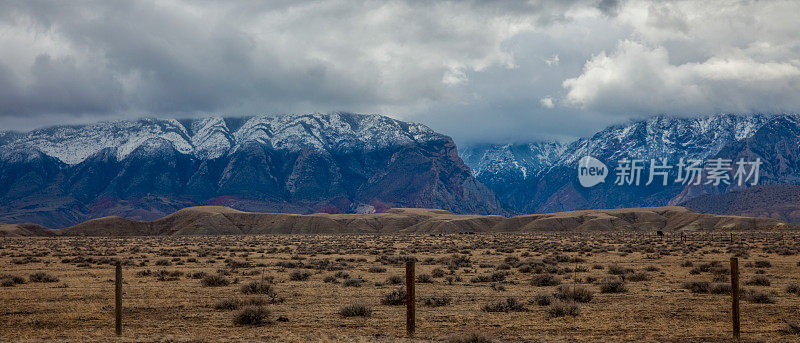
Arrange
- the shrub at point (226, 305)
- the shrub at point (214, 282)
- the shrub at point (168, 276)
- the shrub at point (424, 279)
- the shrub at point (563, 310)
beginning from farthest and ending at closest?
the shrub at point (168, 276) → the shrub at point (424, 279) → the shrub at point (214, 282) → the shrub at point (226, 305) → the shrub at point (563, 310)

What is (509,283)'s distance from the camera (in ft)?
88.7

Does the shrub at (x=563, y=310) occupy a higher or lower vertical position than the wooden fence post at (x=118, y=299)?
lower

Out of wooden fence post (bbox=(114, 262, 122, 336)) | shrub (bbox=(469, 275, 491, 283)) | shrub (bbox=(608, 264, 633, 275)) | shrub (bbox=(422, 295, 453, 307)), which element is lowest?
shrub (bbox=(608, 264, 633, 275))

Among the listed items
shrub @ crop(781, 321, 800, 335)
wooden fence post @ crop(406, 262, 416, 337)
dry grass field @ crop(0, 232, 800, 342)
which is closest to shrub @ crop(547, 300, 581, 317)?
dry grass field @ crop(0, 232, 800, 342)

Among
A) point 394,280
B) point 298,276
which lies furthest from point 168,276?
point 394,280

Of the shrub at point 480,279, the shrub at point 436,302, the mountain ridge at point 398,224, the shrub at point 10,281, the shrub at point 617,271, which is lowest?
the mountain ridge at point 398,224

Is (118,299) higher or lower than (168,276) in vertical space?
higher

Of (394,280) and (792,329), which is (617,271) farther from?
(792,329)

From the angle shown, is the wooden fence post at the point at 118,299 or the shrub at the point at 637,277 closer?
the wooden fence post at the point at 118,299

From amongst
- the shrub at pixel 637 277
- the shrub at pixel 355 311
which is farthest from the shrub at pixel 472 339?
the shrub at pixel 637 277

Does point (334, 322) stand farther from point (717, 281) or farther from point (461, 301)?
point (717, 281)

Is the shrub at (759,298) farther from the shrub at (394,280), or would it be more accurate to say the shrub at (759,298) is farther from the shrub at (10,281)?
the shrub at (10,281)

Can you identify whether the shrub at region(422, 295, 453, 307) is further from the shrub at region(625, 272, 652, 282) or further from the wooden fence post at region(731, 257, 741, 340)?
the shrub at region(625, 272, 652, 282)

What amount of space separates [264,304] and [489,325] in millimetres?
7570
